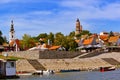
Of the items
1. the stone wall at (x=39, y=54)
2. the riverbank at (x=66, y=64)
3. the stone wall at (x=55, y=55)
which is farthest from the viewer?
the stone wall at (x=55, y=55)

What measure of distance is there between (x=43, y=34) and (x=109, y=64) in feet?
222

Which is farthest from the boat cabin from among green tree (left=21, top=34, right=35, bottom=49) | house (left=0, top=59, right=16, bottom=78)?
green tree (left=21, top=34, right=35, bottom=49)

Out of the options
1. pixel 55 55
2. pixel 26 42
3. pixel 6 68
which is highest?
pixel 26 42

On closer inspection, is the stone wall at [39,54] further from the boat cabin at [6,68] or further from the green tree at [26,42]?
the green tree at [26,42]

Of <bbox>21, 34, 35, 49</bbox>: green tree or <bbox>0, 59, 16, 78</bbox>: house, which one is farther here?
<bbox>21, 34, 35, 49</bbox>: green tree

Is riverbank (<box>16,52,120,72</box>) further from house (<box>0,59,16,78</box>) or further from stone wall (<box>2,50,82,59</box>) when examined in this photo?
house (<box>0,59,16,78</box>)

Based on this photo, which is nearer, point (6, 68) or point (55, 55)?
point (6, 68)

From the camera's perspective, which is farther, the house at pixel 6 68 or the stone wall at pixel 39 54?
the stone wall at pixel 39 54

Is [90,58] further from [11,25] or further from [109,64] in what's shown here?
[11,25]

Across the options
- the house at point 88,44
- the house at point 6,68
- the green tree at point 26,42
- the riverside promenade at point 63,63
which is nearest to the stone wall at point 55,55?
the riverside promenade at point 63,63

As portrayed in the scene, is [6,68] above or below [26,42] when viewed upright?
below

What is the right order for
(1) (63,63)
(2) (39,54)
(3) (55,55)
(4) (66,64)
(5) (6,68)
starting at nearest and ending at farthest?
(5) (6,68) → (4) (66,64) → (1) (63,63) → (2) (39,54) → (3) (55,55)

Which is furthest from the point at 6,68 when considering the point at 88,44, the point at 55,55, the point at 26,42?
the point at 88,44

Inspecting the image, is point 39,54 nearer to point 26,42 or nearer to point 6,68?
point 6,68
